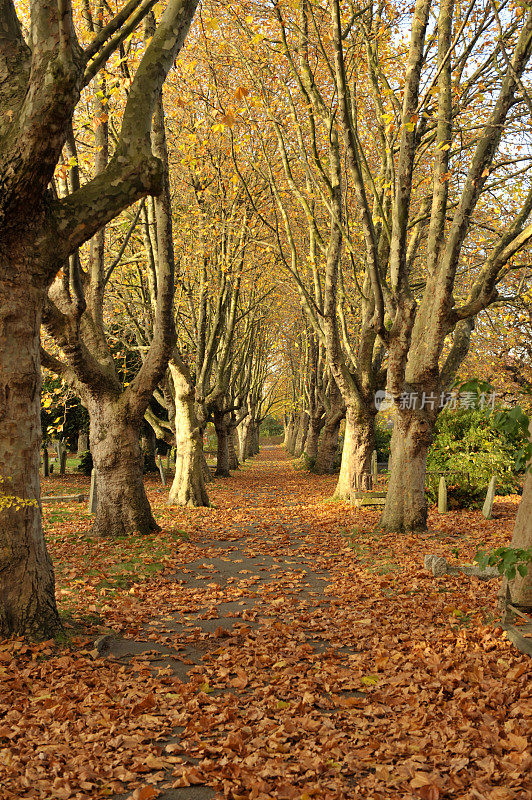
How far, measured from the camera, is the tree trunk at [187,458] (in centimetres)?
1499

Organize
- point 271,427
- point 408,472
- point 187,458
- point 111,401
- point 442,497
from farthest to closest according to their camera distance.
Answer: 1. point 271,427
2. point 187,458
3. point 442,497
4. point 111,401
5. point 408,472

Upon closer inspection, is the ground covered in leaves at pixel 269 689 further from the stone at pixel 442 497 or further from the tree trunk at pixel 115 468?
the stone at pixel 442 497

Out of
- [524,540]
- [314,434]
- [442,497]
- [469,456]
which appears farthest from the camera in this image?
[314,434]

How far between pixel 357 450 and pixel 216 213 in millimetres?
7977

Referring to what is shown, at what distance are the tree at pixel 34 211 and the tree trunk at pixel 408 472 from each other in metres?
6.54

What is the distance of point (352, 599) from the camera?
7.17 meters

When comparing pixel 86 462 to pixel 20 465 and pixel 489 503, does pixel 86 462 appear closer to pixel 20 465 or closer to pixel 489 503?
pixel 489 503

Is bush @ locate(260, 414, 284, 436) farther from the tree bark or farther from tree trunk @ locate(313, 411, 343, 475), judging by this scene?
the tree bark

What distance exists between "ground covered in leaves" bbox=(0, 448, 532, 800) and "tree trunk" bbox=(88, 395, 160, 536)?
1876 mm

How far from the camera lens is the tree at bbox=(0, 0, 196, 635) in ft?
15.7

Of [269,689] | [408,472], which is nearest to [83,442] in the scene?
[408,472]

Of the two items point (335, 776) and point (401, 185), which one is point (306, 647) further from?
point (401, 185)

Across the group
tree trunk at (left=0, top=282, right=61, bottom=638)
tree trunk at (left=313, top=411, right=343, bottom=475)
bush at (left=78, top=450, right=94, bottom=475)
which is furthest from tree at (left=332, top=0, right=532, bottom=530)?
bush at (left=78, top=450, right=94, bottom=475)

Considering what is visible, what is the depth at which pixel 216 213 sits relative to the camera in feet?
56.1
